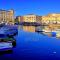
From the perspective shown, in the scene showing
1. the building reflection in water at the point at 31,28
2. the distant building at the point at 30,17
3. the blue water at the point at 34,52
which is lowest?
the blue water at the point at 34,52

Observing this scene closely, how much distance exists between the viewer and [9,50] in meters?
5.04

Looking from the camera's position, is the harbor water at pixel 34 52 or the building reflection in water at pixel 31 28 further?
the building reflection in water at pixel 31 28

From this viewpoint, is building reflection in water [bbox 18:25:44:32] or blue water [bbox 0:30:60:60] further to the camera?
building reflection in water [bbox 18:25:44:32]

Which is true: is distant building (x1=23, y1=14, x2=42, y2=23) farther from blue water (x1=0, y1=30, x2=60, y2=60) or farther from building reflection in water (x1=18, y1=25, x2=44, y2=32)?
blue water (x1=0, y1=30, x2=60, y2=60)

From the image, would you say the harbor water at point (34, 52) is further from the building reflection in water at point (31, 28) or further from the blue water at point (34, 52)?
the building reflection in water at point (31, 28)

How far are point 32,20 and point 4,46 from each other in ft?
18.2

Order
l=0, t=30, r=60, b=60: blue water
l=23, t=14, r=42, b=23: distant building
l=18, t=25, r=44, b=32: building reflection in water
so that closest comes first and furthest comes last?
l=0, t=30, r=60, b=60: blue water → l=23, t=14, r=42, b=23: distant building → l=18, t=25, r=44, b=32: building reflection in water

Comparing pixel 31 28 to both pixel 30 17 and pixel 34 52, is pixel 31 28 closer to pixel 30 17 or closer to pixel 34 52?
pixel 30 17

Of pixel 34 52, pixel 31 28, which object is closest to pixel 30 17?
pixel 31 28

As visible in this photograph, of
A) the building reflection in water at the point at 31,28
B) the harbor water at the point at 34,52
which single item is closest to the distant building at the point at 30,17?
the building reflection in water at the point at 31,28

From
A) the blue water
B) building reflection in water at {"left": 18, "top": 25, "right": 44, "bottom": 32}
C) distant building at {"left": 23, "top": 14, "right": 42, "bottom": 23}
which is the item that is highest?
distant building at {"left": 23, "top": 14, "right": 42, "bottom": 23}

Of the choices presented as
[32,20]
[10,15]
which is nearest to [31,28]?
[32,20]

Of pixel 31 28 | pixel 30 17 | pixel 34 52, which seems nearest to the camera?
pixel 34 52

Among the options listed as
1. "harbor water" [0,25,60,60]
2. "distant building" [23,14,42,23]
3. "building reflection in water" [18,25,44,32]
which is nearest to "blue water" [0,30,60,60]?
"harbor water" [0,25,60,60]
